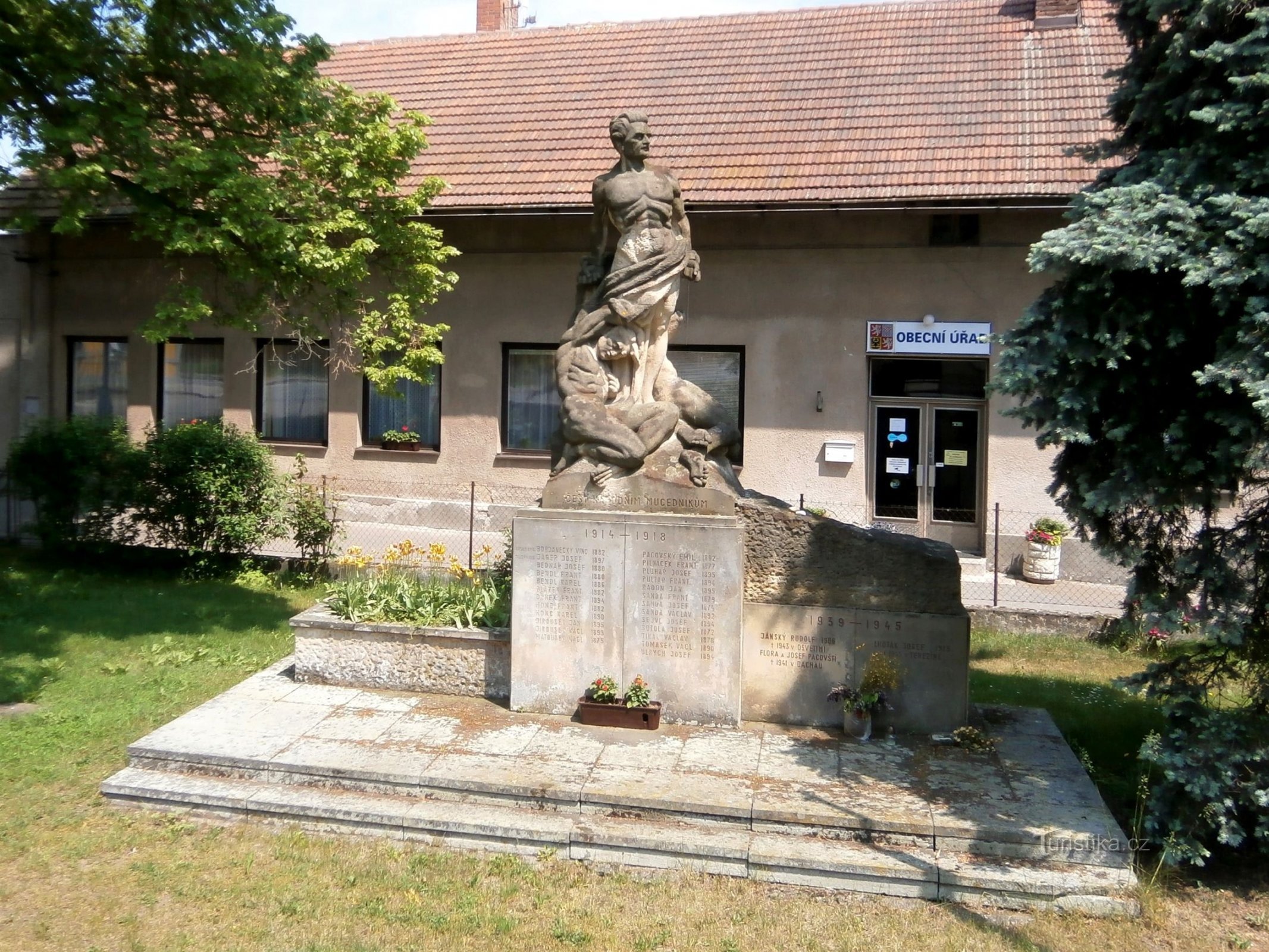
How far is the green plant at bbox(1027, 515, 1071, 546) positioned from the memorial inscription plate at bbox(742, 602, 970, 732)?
22.1 ft

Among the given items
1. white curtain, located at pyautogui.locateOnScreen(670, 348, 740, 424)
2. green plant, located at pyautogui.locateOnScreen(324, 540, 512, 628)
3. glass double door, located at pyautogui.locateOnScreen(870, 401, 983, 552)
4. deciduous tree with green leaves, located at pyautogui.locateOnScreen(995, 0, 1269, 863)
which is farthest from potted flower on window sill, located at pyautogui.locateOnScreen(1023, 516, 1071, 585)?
deciduous tree with green leaves, located at pyautogui.locateOnScreen(995, 0, 1269, 863)

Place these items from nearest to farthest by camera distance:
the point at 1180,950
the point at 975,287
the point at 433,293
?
the point at 1180,950, the point at 433,293, the point at 975,287

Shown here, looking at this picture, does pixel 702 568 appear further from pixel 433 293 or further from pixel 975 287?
pixel 975 287

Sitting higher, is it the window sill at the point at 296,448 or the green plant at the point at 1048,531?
the window sill at the point at 296,448

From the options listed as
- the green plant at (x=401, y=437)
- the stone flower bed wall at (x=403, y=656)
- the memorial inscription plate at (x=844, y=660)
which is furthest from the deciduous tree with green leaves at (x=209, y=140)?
the memorial inscription plate at (x=844, y=660)

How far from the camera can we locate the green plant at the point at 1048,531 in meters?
13.1

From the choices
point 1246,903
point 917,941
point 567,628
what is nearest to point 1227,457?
point 1246,903

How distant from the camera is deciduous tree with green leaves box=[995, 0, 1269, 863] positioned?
4.88 m

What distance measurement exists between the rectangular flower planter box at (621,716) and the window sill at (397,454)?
9374 millimetres

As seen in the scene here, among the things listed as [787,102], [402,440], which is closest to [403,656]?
[402,440]

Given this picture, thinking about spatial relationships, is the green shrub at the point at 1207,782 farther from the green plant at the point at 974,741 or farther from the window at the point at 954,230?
the window at the point at 954,230

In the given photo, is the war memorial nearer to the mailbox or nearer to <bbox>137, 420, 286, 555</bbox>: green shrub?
<bbox>137, 420, 286, 555</bbox>: green shrub

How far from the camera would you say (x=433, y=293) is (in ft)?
39.6

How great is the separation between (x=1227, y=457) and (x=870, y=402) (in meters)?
9.48
